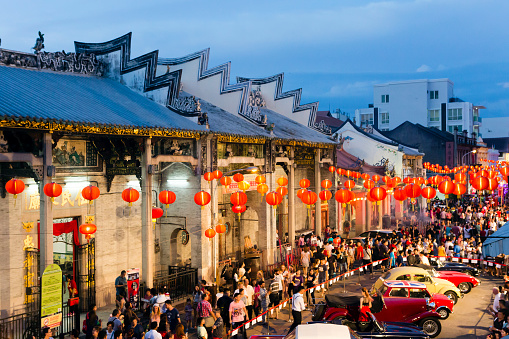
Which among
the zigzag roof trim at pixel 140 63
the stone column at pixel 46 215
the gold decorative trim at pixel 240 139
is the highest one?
the zigzag roof trim at pixel 140 63

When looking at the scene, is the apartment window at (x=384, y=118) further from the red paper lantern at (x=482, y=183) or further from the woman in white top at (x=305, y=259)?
the red paper lantern at (x=482, y=183)

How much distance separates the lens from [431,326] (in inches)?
636

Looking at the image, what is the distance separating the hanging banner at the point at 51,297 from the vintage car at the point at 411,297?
9677 mm

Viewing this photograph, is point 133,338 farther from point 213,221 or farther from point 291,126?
point 291,126

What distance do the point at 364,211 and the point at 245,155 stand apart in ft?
52.7

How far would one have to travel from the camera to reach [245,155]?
24922mm

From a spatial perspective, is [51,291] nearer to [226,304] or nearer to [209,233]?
[226,304]

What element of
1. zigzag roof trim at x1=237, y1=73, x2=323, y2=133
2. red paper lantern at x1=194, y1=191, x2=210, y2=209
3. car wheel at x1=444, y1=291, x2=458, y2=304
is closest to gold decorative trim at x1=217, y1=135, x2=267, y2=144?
red paper lantern at x1=194, y1=191, x2=210, y2=209

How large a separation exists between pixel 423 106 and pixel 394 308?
238ft

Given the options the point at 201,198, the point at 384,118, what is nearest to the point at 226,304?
the point at 201,198

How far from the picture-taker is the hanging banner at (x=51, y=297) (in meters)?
14.3

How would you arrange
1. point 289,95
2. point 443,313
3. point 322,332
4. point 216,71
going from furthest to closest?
point 289,95 → point 216,71 → point 443,313 → point 322,332

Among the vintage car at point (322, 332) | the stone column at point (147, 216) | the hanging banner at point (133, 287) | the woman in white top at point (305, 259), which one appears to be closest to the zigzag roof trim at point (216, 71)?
the woman in white top at point (305, 259)

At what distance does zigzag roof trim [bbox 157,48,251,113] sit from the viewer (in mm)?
27000
